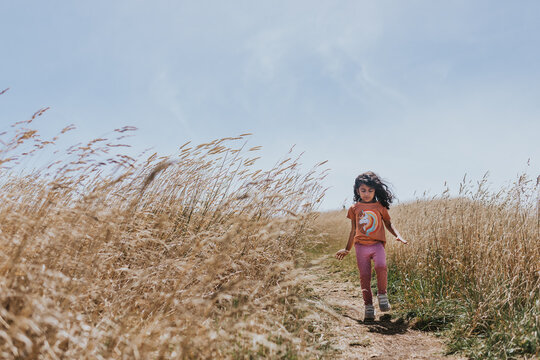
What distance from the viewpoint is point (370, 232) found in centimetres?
437

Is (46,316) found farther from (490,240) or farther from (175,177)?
(490,240)

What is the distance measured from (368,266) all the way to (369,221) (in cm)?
55

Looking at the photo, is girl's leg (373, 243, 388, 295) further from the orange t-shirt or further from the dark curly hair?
the dark curly hair

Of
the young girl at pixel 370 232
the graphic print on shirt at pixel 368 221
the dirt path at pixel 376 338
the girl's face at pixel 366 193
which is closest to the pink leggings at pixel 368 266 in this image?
the young girl at pixel 370 232

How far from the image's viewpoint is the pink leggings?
167 inches

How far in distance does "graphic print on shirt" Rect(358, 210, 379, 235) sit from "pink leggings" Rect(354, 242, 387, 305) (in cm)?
19

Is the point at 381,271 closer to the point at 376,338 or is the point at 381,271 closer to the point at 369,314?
the point at 369,314

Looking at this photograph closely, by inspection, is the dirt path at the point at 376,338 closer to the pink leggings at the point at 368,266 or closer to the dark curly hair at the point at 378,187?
the pink leggings at the point at 368,266

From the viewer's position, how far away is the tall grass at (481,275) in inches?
118

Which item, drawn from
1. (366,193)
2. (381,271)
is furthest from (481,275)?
(366,193)

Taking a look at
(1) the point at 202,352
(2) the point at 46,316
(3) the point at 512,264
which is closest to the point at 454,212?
(3) the point at 512,264

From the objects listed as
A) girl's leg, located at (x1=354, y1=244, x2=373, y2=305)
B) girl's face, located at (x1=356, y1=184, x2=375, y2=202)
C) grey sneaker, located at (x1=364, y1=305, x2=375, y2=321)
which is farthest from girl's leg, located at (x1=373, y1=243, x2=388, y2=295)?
girl's face, located at (x1=356, y1=184, x2=375, y2=202)

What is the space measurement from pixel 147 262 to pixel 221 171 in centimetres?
153

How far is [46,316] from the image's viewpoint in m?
1.77
